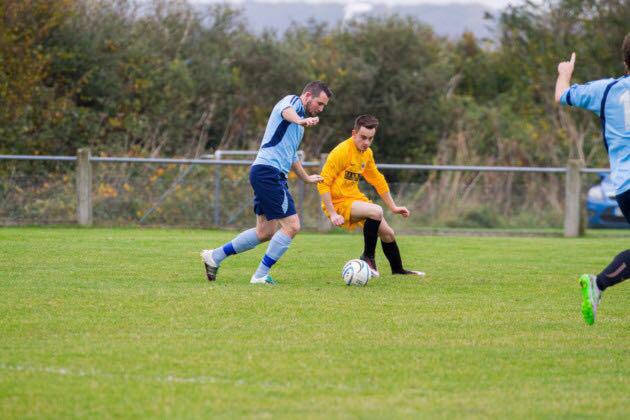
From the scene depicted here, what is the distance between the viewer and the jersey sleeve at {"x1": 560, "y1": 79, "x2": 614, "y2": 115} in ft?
23.1

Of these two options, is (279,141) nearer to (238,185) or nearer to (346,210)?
(346,210)

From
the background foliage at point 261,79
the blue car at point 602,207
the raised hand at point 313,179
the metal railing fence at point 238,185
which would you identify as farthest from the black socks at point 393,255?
the background foliage at point 261,79

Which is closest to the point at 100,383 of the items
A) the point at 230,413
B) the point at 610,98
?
the point at 230,413

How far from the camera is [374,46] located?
3072 centimetres

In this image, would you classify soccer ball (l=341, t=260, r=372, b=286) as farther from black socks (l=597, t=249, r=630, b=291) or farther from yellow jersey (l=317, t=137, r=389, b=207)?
black socks (l=597, t=249, r=630, b=291)

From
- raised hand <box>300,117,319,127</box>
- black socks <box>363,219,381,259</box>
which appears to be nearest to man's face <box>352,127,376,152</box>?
black socks <box>363,219,381,259</box>

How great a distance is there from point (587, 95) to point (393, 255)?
4.59 m

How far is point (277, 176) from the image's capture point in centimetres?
980

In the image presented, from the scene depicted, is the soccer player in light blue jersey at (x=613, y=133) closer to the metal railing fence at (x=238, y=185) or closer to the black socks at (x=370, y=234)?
the black socks at (x=370, y=234)

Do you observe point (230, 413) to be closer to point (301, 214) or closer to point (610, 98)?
point (610, 98)

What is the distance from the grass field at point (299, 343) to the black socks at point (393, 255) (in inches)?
15.0

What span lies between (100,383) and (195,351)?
0.98 meters

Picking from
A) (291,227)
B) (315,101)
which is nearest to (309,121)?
(315,101)

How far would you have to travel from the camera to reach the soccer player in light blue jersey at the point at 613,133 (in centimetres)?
696
